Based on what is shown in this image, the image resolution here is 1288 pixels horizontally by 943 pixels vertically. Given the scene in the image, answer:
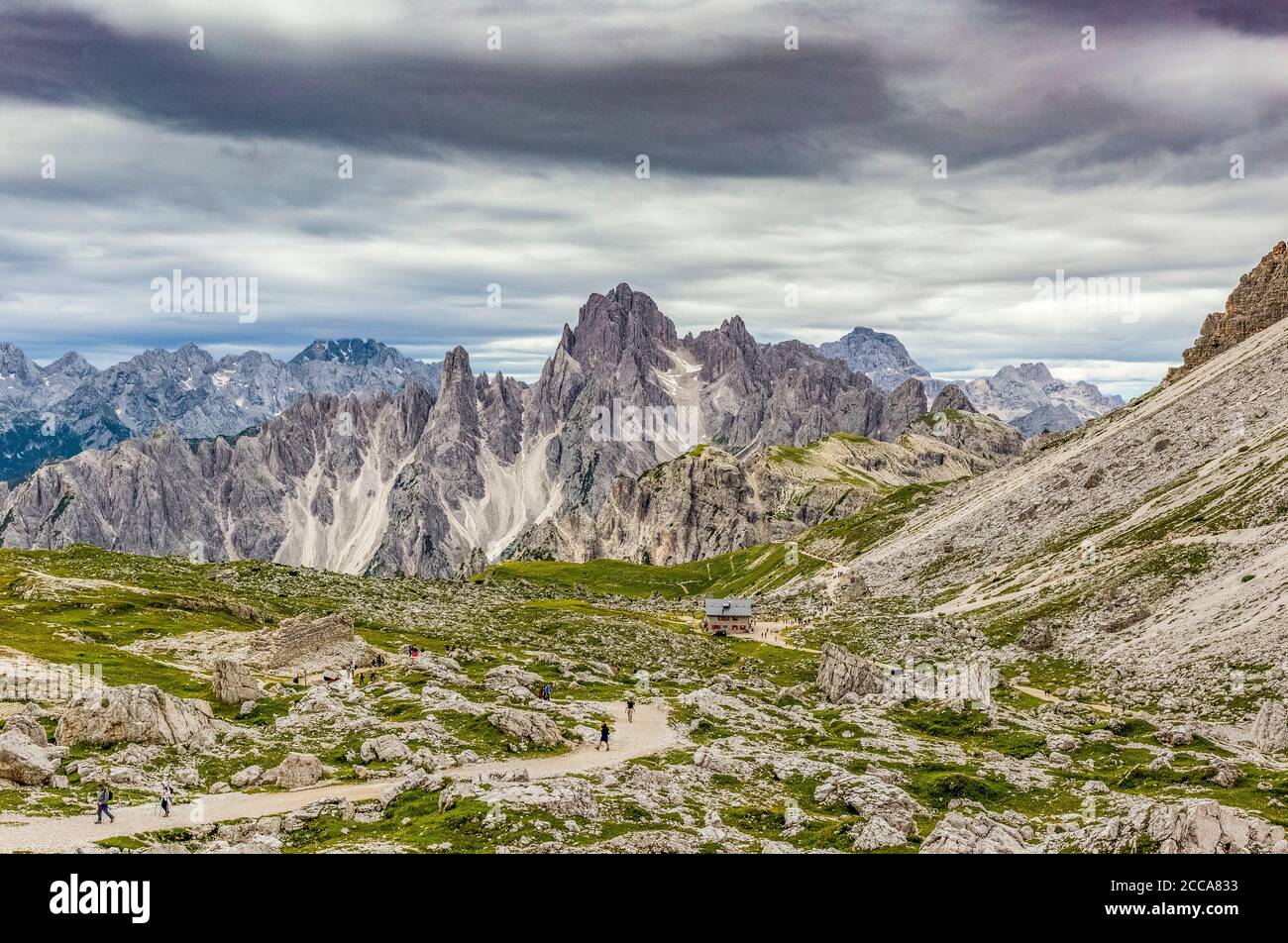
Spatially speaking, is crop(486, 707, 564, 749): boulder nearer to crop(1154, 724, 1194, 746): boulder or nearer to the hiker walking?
the hiker walking

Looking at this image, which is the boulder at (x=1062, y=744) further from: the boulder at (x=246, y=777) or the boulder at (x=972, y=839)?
the boulder at (x=246, y=777)

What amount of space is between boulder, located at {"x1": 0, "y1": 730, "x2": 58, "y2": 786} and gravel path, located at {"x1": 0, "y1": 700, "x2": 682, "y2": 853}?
6.34 m

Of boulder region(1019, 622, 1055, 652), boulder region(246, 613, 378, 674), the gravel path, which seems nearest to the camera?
the gravel path

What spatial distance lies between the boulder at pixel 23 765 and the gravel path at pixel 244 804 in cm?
634

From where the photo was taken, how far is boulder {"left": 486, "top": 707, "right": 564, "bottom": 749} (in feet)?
227

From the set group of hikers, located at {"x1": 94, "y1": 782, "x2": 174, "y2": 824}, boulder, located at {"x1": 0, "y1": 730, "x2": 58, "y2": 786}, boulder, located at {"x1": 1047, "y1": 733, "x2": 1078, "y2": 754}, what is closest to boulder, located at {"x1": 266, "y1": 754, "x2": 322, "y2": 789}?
group of hikers, located at {"x1": 94, "y1": 782, "x2": 174, "y2": 824}

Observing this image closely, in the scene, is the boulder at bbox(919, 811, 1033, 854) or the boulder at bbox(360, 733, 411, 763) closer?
the boulder at bbox(919, 811, 1033, 854)

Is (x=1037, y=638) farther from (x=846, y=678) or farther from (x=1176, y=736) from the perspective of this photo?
(x=1176, y=736)

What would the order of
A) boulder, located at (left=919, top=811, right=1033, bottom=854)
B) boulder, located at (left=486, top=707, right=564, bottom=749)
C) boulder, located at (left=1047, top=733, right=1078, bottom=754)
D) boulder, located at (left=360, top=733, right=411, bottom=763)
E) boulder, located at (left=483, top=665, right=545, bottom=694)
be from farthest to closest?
1. boulder, located at (left=483, top=665, right=545, bottom=694)
2. boulder, located at (left=1047, top=733, right=1078, bottom=754)
3. boulder, located at (left=486, top=707, right=564, bottom=749)
4. boulder, located at (left=360, top=733, right=411, bottom=763)
5. boulder, located at (left=919, top=811, right=1033, bottom=854)

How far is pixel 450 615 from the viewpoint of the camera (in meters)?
165

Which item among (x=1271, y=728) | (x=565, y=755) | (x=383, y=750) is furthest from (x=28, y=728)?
(x=1271, y=728)

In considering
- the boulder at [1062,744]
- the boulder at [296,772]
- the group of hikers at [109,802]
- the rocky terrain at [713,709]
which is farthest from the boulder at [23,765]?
the boulder at [1062,744]

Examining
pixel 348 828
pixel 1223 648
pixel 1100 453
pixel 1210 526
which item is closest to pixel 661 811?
pixel 348 828

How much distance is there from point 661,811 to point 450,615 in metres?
120
